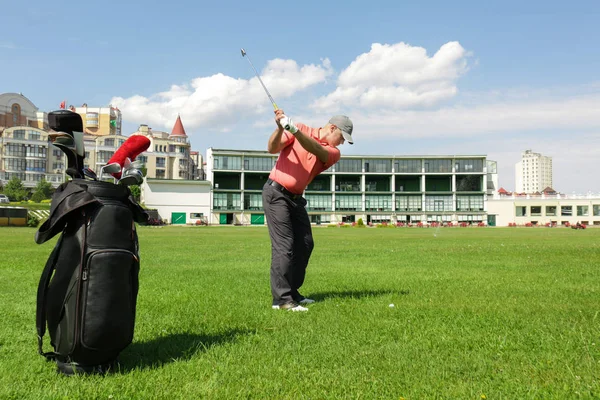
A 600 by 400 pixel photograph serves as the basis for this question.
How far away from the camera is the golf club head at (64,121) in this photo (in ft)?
11.8

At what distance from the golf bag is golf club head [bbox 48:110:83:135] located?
0.37m

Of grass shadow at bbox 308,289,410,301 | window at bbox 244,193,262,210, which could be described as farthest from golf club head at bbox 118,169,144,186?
window at bbox 244,193,262,210

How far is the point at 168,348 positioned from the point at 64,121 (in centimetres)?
194

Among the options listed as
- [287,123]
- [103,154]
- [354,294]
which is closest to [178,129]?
[103,154]

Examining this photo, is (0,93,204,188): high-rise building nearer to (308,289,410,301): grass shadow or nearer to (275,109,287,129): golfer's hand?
(308,289,410,301): grass shadow

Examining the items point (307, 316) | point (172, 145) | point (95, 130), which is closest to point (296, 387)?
point (307, 316)

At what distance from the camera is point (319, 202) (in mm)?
109438

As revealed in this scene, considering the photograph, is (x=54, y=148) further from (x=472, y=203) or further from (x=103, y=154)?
(x=472, y=203)

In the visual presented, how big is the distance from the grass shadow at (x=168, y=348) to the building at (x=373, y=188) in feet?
330

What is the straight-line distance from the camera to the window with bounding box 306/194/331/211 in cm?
10894

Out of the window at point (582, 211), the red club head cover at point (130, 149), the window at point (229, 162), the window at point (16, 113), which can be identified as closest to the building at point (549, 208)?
the window at point (582, 211)

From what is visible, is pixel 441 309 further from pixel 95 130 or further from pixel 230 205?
pixel 95 130

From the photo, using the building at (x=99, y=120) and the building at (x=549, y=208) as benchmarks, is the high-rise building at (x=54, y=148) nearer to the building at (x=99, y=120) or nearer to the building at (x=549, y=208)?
the building at (x=99, y=120)

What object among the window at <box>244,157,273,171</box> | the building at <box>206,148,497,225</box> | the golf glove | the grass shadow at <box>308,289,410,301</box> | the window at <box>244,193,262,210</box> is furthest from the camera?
the window at <box>244,157,273,171</box>
